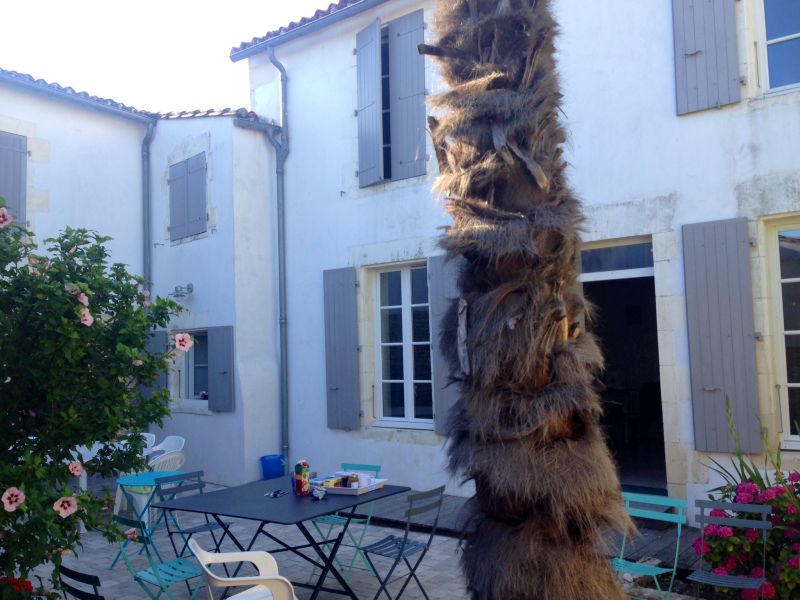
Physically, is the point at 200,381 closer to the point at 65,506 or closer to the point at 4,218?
the point at 4,218

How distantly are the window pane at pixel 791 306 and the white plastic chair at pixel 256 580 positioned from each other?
412cm

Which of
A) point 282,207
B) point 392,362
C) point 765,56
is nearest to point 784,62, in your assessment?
point 765,56

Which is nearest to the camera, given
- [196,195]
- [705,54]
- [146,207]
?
[705,54]

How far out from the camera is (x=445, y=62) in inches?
118

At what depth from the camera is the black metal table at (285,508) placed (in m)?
4.22

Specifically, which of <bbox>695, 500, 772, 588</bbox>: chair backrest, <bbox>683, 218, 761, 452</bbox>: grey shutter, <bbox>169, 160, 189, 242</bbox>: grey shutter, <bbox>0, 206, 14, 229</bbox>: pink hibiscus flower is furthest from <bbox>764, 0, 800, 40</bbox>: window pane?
<bbox>169, 160, 189, 242</bbox>: grey shutter

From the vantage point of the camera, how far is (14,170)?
922cm

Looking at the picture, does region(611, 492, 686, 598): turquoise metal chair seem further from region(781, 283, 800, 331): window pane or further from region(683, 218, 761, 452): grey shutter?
region(781, 283, 800, 331): window pane

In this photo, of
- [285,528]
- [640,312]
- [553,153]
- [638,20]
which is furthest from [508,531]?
[640,312]

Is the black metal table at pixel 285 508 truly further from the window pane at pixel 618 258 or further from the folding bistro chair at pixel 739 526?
the window pane at pixel 618 258

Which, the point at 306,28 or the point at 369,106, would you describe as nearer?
the point at 369,106

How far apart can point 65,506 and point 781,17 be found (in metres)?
5.90

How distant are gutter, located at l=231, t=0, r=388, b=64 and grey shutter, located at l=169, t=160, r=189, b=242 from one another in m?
1.66

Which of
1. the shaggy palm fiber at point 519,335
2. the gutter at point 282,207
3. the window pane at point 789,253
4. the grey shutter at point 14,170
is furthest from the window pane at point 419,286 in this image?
the grey shutter at point 14,170
